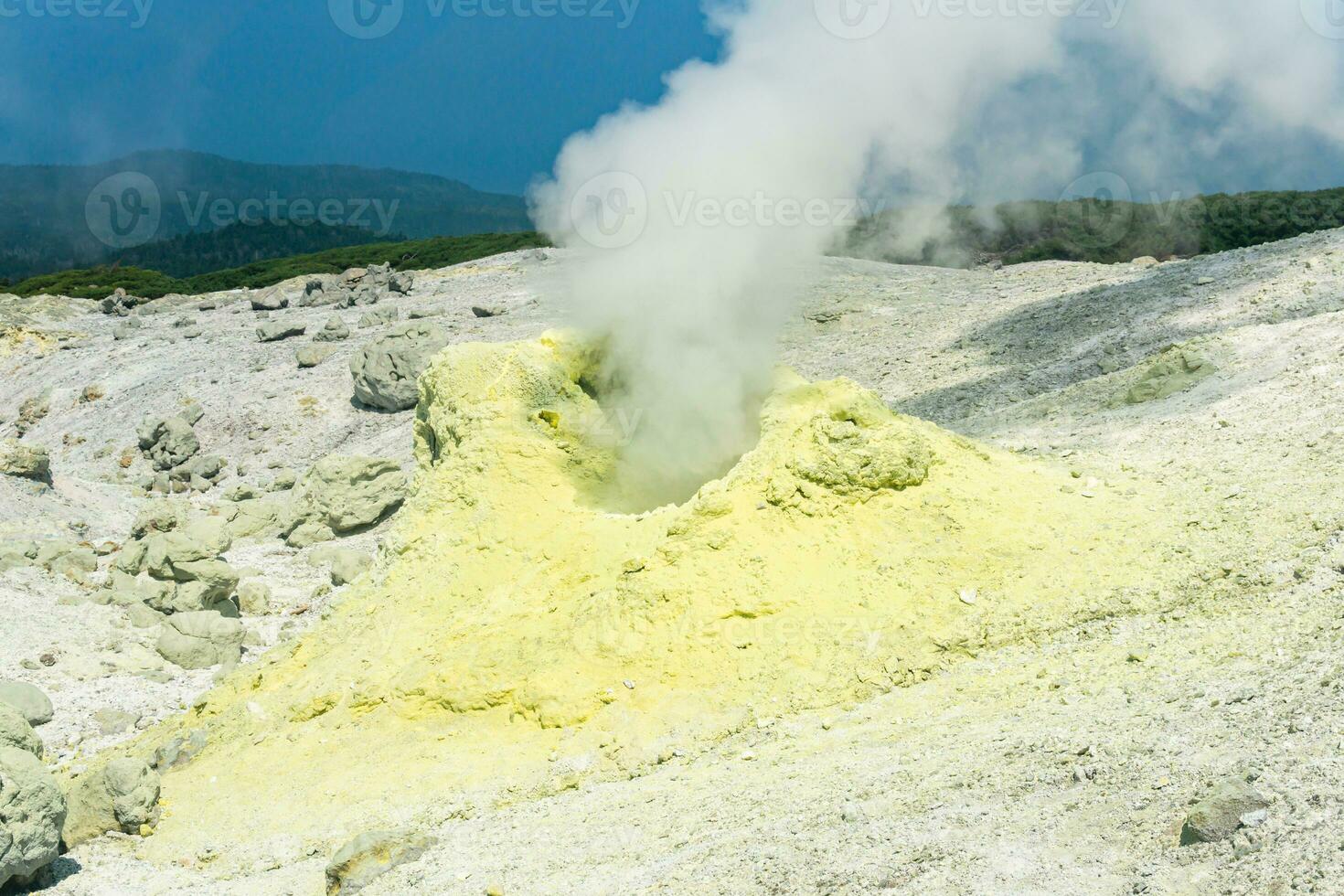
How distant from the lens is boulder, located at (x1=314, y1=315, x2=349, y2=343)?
1449 inches

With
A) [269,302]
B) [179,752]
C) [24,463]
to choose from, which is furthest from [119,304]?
[179,752]

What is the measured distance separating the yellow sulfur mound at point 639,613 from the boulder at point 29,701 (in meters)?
2.93

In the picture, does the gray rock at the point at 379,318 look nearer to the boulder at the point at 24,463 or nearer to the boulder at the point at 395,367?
the boulder at the point at 395,367

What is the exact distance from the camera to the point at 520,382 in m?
10.8

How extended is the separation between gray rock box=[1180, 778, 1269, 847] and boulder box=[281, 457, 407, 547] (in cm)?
1725

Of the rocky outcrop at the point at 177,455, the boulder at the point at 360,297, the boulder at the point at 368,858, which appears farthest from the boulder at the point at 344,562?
the boulder at the point at 360,297

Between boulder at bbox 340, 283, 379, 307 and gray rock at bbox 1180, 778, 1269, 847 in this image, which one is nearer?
gray rock at bbox 1180, 778, 1269, 847

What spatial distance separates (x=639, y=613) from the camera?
8.84m

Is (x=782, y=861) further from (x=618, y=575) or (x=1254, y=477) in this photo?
(x=1254, y=477)

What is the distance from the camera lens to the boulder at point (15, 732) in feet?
29.6

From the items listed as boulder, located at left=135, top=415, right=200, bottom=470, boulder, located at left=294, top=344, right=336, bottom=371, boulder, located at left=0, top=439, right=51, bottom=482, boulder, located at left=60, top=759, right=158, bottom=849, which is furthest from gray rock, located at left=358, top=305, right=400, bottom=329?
boulder, located at left=60, top=759, right=158, bottom=849

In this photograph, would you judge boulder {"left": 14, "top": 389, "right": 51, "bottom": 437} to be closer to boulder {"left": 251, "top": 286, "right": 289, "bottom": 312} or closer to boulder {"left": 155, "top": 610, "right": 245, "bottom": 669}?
boulder {"left": 251, "top": 286, "right": 289, "bottom": 312}

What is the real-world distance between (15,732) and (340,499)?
1165 centimetres

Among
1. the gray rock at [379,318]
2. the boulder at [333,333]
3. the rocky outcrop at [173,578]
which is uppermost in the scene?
the gray rock at [379,318]
